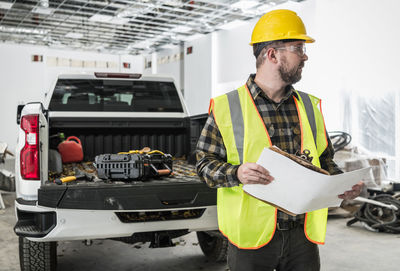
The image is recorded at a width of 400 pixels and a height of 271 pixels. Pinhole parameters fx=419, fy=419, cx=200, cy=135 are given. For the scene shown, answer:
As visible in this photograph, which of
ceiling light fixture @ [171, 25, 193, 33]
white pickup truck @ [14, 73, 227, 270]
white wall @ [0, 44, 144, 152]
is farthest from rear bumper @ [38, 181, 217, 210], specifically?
white wall @ [0, 44, 144, 152]

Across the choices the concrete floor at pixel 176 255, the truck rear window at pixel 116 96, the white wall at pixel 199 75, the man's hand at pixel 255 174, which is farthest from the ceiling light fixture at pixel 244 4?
the man's hand at pixel 255 174

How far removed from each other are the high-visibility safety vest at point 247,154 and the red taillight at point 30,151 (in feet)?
5.06

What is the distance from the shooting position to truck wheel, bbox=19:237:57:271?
2926 mm

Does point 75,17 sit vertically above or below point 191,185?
above

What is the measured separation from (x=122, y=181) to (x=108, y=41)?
53.0ft

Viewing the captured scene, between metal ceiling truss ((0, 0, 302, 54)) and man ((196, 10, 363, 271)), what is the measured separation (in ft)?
34.7

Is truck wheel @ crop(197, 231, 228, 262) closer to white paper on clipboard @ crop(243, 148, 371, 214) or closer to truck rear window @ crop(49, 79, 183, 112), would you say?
truck rear window @ crop(49, 79, 183, 112)

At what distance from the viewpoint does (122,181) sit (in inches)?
120

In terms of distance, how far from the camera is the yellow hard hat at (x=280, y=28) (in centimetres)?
166

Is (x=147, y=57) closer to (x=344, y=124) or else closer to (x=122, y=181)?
(x=344, y=124)

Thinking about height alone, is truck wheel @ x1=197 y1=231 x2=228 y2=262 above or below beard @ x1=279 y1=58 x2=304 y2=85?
below

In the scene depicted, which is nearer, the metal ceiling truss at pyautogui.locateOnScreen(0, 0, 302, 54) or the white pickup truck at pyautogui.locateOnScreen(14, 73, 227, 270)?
the white pickup truck at pyautogui.locateOnScreen(14, 73, 227, 270)

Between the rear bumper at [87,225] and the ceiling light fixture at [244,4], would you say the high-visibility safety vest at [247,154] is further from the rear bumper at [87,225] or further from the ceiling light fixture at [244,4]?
the ceiling light fixture at [244,4]

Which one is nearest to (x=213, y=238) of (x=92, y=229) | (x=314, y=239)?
(x=92, y=229)
